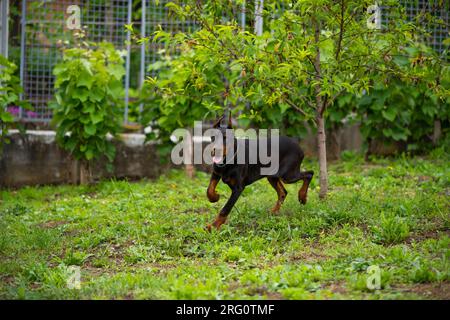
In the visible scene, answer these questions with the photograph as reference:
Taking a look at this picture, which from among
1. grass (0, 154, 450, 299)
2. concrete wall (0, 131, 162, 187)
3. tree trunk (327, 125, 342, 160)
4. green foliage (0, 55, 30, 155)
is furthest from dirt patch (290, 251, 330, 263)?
green foliage (0, 55, 30, 155)

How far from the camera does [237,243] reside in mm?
6430

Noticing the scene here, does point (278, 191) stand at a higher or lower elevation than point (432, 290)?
higher

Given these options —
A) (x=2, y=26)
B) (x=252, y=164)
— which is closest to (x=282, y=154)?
(x=252, y=164)

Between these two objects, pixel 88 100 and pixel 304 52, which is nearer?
pixel 304 52

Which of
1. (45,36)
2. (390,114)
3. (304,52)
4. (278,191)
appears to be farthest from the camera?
(45,36)

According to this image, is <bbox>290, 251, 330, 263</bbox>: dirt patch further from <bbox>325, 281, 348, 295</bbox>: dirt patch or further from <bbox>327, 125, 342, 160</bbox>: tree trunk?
<bbox>327, 125, 342, 160</bbox>: tree trunk

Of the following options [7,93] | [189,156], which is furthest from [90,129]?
[189,156]

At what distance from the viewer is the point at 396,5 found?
22.9 feet

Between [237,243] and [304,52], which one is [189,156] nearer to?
[237,243]

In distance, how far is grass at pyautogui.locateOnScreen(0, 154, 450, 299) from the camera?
16.9 ft

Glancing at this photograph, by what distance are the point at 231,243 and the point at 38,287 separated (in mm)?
1957

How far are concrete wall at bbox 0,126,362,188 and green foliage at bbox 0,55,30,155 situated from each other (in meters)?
0.36

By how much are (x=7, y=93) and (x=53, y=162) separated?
4.32 feet

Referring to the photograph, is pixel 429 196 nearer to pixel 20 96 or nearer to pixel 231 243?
pixel 231 243
